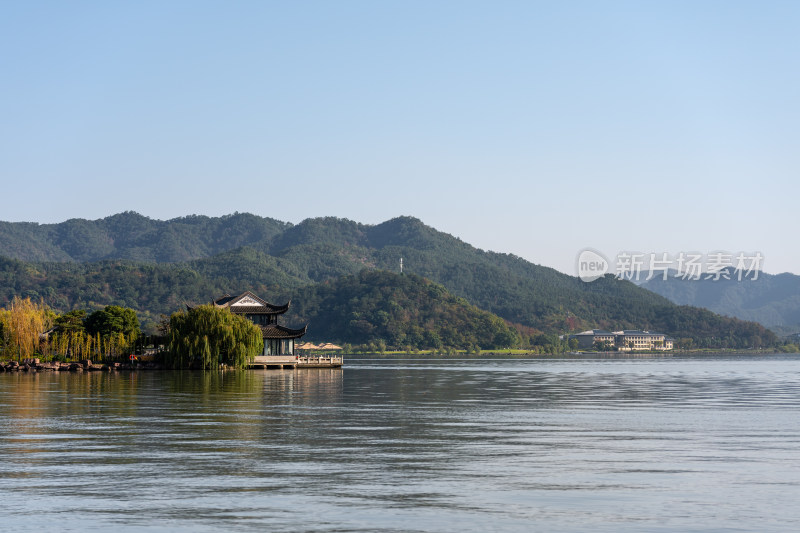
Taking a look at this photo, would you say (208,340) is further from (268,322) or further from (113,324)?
(268,322)

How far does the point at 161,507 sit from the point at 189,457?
6.34 m

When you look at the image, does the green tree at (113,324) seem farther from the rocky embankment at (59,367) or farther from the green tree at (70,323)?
the rocky embankment at (59,367)

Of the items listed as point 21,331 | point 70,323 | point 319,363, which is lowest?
point 319,363

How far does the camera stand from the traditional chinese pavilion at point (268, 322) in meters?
102

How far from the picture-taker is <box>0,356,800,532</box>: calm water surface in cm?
1558

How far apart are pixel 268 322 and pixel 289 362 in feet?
22.8

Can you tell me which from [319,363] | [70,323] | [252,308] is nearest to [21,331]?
[70,323]

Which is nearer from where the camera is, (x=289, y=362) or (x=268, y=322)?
(x=289, y=362)

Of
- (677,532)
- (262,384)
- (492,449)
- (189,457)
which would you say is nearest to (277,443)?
(189,457)

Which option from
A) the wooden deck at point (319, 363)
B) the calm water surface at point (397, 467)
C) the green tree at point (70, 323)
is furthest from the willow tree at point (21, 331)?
the calm water surface at point (397, 467)

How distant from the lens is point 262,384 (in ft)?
202

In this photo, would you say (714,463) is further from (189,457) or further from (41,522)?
(41,522)

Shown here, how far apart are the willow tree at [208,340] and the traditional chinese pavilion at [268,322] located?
1369cm

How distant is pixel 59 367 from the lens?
83000mm
